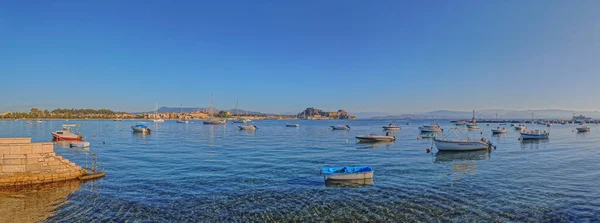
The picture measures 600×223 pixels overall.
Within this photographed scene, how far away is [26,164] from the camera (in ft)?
72.8

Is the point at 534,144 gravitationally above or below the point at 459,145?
below

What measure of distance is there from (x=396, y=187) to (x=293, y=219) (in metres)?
9.97

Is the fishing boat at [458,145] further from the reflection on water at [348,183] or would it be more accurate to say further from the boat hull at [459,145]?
the reflection on water at [348,183]

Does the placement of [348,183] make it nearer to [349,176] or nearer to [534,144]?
[349,176]

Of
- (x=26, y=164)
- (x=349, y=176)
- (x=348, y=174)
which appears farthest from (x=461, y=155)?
(x=26, y=164)

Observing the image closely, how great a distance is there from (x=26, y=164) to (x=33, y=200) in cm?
460

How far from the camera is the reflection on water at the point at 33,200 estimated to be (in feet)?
54.1

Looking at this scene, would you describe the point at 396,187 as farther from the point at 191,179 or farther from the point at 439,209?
the point at 191,179

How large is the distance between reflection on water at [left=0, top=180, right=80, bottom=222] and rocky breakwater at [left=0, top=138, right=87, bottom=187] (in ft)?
2.24

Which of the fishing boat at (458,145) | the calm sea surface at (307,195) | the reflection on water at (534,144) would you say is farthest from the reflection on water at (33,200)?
the reflection on water at (534,144)

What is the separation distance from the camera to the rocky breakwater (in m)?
21.8

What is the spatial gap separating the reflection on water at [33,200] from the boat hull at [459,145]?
142 ft

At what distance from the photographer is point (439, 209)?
18328 millimetres

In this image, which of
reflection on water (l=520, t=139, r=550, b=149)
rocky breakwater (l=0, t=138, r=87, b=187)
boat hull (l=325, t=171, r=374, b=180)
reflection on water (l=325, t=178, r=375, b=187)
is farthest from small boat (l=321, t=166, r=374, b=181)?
reflection on water (l=520, t=139, r=550, b=149)
